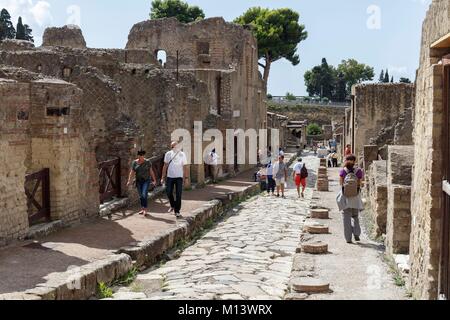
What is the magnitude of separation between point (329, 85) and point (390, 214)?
88.1 m

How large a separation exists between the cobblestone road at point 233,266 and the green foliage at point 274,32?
156 feet

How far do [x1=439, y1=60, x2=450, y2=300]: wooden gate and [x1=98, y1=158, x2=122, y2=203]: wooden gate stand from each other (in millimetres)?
9123

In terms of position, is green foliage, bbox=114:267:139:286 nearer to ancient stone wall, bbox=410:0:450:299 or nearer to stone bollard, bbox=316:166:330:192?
ancient stone wall, bbox=410:0:450:299

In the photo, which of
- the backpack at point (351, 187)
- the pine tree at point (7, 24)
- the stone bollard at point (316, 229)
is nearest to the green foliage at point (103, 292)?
the backpack at point (351, 187)

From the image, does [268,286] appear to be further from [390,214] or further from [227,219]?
[227,219]

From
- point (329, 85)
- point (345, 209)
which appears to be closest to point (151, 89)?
point (345, 209)

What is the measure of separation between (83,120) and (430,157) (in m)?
7.63

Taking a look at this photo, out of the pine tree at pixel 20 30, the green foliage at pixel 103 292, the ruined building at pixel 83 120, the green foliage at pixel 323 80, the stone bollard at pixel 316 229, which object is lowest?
the green foliage at pixel 103 292

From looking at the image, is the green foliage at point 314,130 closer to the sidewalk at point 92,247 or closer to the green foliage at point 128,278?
the sidewalk at point 92,247

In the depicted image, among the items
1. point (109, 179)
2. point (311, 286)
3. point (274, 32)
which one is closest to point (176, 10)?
point (274, 32)

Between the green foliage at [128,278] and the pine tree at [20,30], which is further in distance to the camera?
the pine tree at [20,30]

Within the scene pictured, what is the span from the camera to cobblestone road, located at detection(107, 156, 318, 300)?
309 inches

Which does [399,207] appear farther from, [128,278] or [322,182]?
[322,182]

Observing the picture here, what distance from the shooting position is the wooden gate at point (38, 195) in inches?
423
